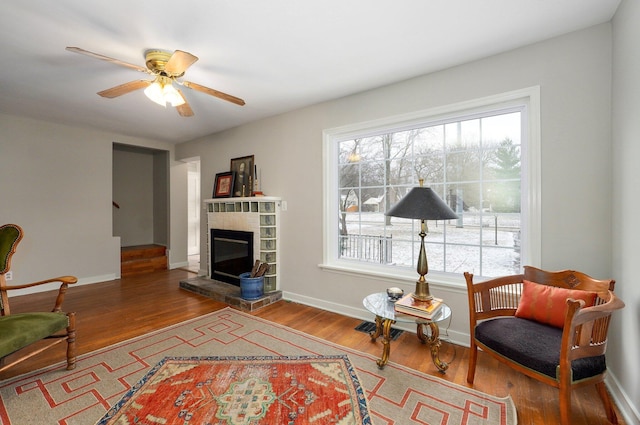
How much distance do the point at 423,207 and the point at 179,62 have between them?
2.01 meters

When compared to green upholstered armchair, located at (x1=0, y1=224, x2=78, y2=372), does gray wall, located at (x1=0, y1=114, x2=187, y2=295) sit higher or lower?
higher

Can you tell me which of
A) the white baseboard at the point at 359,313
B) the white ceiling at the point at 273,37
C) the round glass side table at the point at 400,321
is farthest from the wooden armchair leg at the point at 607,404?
the white ceiling at the point at 273,37

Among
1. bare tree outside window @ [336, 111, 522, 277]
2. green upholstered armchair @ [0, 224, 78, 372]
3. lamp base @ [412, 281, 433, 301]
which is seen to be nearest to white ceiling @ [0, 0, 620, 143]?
bare tree outside window @ [336, 111, 522, 277]

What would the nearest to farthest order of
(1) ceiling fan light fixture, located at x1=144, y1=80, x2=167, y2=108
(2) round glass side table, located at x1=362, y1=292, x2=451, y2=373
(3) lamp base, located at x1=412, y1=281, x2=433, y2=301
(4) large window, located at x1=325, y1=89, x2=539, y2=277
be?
(2) round glass side table, located at x1=362, y1=292, x2=451, y2=373 < (3) lamp base, located at x1=412, y1=281, x2=433, y2=301 < (1) ceiling fan light fixture, located at x1=144, y1=80, x2=167, y2=108 < (4) large window, located at x1=325, y1=89, x2=539, y2=277

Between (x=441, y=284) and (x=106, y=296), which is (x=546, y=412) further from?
(x=106, y=296)

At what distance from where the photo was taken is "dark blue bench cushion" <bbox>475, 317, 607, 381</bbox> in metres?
1.45

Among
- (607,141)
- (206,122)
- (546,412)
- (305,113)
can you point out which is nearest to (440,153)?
(607,141)

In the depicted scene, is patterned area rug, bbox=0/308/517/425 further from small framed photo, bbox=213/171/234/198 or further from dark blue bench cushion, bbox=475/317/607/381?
small framed photo, bbox=213/171/234/198

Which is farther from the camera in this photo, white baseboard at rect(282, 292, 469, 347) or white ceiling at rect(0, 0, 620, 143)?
white baseboard at rect(282, 292, 469, 347)

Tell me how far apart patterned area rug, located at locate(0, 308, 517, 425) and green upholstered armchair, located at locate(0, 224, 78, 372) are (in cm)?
21

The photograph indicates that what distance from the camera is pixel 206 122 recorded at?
419 cm

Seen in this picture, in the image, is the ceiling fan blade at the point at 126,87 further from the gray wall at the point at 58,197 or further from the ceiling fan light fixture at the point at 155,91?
the gray wall at the point at 58,197

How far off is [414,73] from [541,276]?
2.00m

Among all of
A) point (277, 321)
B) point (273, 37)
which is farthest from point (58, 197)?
point (273, 37)
